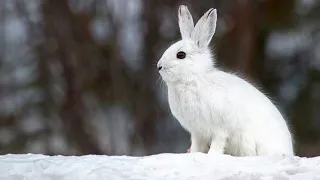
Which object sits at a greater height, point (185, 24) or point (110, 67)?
point (185, 24)

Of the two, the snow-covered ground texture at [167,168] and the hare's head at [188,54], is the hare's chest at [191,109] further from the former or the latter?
the snow-covered ground texture at [167,168]

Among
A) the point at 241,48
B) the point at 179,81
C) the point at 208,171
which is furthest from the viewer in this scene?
the point at 241,48

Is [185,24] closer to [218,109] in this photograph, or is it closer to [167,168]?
[218,109]

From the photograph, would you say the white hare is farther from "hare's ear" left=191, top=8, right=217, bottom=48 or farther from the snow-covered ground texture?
the snow-covered ground texture

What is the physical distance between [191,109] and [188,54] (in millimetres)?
223

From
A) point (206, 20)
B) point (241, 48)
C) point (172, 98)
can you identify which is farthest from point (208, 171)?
point (241, 48)

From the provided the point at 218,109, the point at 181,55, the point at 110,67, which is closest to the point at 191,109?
the point at 218,109

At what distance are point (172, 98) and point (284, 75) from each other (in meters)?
4.07

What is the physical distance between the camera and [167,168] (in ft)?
6.96

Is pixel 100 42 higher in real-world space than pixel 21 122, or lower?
higher

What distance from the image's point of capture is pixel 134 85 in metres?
6.08

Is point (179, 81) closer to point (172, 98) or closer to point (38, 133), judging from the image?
point (172, 98)

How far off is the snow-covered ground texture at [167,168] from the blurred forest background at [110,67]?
3628 millimetres

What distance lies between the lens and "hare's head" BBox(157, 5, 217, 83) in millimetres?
2477
